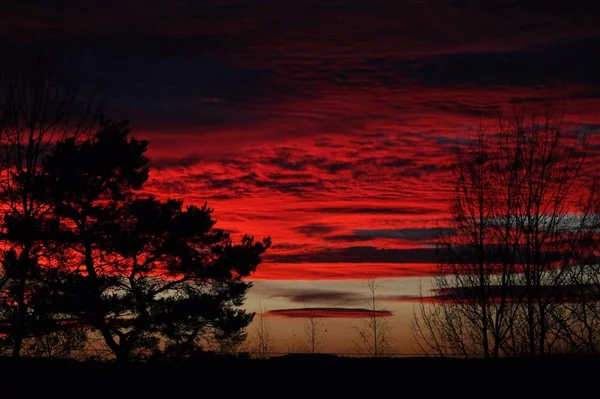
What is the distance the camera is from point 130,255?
28062mm

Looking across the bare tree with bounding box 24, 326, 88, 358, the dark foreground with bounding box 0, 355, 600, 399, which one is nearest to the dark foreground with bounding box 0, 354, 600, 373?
the dark foreground with bounding box 0, 355, 600, 399

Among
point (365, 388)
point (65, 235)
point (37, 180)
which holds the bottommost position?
point (365, 388)

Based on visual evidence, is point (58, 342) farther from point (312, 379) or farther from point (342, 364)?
point (312, 379)

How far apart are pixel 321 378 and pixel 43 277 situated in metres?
15.9

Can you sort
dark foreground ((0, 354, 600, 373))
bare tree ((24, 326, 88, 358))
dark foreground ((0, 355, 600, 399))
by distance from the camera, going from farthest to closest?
bare tree ((24, 326, 88, 358)) < dark foreground ((0, 354, 600, 373)) < dark foreground ((0, 355, 600, 399))

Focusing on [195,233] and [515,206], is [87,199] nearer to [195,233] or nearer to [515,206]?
[195,233]

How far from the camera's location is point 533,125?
24.7 meters

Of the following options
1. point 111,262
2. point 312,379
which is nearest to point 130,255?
point 111,262

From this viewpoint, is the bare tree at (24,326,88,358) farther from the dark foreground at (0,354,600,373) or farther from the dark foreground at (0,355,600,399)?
the dark foreground at (0,355,600,399)

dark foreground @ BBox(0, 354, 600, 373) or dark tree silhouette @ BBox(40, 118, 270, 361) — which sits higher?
dark tree silhouette @ BBox(40, 118, 270, 361)

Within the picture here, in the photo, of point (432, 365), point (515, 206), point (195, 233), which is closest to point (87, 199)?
point (195, 233)

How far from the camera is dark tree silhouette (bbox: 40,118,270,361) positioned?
27516 mm

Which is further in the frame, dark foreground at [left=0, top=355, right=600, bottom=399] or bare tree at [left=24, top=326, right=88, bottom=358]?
bare tree at [left=24, top=326, right=88, bottom=358]

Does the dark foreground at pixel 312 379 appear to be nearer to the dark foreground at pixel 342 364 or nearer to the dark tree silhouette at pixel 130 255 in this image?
the dark foreground at pixel 342 364
